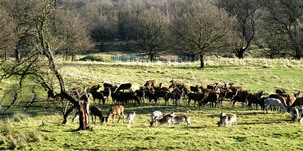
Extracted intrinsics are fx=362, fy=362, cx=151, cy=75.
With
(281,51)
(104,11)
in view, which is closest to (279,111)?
(281,51)

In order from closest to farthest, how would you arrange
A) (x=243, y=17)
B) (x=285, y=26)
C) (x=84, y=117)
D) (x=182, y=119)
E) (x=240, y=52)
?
(x=84, y=117) < (x=182, y=119) < (x=285, y=26) < (x=240, y=52) < (x=243, y=17)

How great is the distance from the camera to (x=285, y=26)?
52281mm

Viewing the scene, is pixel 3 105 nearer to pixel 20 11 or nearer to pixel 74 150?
pixel 74 150

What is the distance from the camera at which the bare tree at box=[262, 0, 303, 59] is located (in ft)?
164

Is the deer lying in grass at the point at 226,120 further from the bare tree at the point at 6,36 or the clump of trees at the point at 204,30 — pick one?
the bare tree at the point at 6,36

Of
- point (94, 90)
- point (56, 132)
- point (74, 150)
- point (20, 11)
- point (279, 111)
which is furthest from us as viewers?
point (20, 11)

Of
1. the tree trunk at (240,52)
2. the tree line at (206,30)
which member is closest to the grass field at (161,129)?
the tree line at (206,30)

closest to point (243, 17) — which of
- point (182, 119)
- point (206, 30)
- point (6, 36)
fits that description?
point (206, 30)

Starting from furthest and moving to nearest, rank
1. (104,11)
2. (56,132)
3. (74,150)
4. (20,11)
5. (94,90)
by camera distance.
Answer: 1. (104,11)
2. (20,11)
3. (94,90)
4. (56,132)
5. (74,150)

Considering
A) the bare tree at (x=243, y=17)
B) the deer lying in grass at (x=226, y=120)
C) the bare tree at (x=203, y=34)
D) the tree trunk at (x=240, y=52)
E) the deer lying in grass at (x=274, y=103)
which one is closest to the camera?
the deer lying in grass at (x=226, y=120)

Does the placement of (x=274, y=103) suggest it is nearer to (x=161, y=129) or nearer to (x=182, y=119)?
(x=182, y=119)

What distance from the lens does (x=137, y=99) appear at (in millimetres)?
24781

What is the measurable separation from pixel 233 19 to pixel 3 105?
1572 inches

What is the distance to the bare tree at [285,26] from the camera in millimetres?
50094
